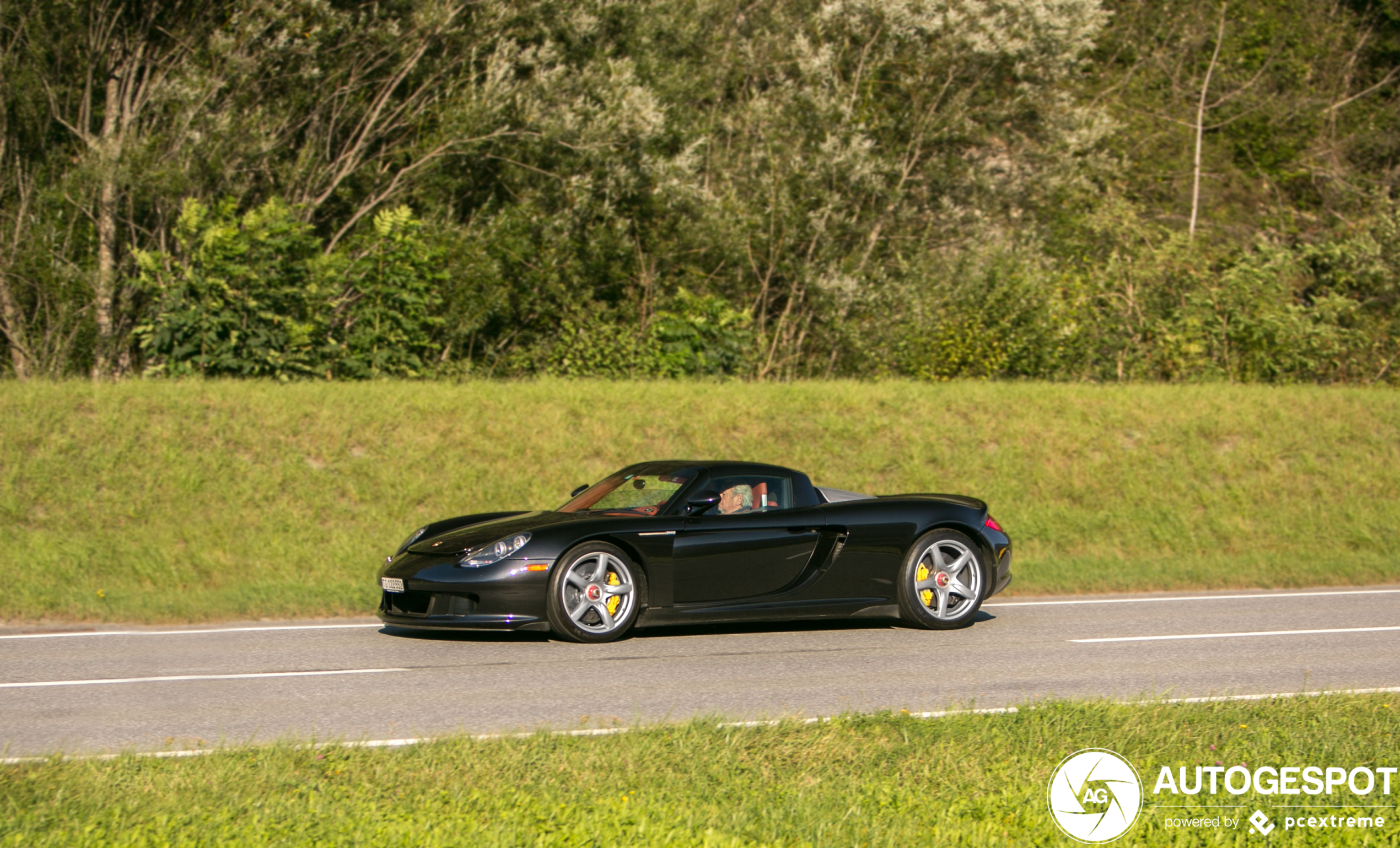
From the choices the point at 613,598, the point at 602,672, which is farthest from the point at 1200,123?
the point at 602,672

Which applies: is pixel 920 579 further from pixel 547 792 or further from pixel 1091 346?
pixel 1091 346

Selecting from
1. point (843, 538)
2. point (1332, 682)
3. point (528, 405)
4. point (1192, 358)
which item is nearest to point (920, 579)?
point (843, 538)

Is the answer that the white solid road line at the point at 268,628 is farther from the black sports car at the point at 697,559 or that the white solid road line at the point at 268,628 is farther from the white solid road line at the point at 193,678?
the white solid road line at the point at 193,678

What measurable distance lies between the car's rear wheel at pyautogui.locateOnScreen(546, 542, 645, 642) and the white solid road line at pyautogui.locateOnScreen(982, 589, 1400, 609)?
164 inches

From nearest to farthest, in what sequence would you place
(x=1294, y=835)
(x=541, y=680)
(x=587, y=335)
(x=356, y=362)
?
(x=1294, y=835), (x=541, y=680), (x=356, y=362), (x=587, y=335)

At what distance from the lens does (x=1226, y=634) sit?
31.9 ft

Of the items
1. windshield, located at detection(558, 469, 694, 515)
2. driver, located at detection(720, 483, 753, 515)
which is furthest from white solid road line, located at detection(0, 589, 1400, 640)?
driver, located at detection(720, 483, 753, 515)

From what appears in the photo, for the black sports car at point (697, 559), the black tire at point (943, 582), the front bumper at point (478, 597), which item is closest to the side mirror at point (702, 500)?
the black sports car at point (697, 559)

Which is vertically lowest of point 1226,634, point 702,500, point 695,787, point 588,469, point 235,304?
point 695,787

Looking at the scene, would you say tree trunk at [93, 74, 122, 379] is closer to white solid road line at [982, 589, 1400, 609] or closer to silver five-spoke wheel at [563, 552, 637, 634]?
silver five-spoke wheel at [563, 552, 637, 634]

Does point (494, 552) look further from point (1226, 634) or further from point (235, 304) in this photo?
point (235, 304)

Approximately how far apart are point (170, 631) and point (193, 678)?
2463 millimetres

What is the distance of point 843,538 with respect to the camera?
943 cm

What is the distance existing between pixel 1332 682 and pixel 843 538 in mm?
3318
